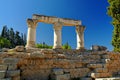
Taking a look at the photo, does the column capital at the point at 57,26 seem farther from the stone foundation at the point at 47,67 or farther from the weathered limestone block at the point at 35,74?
the weathered limestone block at the point at 35,74

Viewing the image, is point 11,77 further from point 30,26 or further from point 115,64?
point 30,26

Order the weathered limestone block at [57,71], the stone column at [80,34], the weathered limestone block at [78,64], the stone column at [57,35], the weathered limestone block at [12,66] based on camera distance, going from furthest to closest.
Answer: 1. the stone column at [80,34]
2. the stone column at [57,35]
3. the weathered limestone block at [78,64]
4. the weathered limestone block at [57,71]
5. the weathered limestone block at [12,66]

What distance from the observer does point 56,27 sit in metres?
20.3

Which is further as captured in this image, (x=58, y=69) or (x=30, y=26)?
(x=30, y=26)

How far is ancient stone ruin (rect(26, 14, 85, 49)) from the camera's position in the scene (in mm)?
19641

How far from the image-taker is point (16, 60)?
9664 mm

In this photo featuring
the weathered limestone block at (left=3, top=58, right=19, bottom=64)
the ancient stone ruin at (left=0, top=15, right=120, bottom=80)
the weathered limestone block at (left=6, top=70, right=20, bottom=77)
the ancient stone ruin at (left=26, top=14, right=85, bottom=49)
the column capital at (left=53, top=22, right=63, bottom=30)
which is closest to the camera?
the weathered limestone block at (left=6, top=70, right=20, bottom=77)

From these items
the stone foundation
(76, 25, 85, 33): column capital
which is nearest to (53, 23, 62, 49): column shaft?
(76, 25, 85, 33): column capital

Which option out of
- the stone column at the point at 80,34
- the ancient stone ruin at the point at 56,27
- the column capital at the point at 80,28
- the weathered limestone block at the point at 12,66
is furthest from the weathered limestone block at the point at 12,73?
the column capital at the point at 80,28

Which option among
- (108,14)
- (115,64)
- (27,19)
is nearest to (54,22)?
(27,19)

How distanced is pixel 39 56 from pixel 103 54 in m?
6.32

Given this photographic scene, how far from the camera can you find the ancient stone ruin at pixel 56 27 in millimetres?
19641

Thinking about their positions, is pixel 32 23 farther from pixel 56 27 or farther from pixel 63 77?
pixel 63 77

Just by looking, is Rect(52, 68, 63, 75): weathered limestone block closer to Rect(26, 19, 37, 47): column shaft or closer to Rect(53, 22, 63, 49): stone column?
Rect(53, 22, 63, 49): stone column
